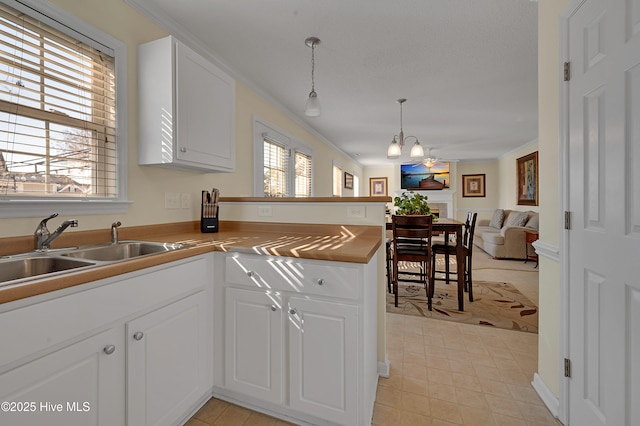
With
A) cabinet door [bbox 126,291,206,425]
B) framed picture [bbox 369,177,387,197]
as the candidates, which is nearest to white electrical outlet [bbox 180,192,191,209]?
cabinet door [bbox 126,291,206,425]

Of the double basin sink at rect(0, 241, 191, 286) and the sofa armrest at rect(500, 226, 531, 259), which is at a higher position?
the double basin sink at rect(0, 241, 191, 286)

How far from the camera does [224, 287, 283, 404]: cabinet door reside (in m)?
1.46

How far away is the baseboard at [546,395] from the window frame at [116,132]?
268 centimetres

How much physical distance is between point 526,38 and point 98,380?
3.49m

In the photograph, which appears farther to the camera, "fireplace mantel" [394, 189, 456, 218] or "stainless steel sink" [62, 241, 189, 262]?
"fireplace mantel" [394, 189, 456, 218]

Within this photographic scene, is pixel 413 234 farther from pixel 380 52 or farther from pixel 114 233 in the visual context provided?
pixel 114 233

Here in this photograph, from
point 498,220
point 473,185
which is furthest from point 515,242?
point 473,185

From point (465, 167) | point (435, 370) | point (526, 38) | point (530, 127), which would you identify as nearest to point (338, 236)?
point (435, 370)

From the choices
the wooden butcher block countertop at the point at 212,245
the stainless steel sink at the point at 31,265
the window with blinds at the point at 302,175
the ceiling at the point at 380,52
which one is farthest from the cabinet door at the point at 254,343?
the window with blinds at the point at 302,175

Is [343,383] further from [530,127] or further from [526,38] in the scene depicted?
[530,127]

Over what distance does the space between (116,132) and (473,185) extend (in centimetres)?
901

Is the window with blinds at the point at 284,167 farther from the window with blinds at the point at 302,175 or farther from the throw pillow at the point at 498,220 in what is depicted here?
the throw pillow at the point at 498,220

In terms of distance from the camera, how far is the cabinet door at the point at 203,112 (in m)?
1.84

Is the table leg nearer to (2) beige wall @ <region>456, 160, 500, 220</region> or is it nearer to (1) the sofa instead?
(1) the sofa
